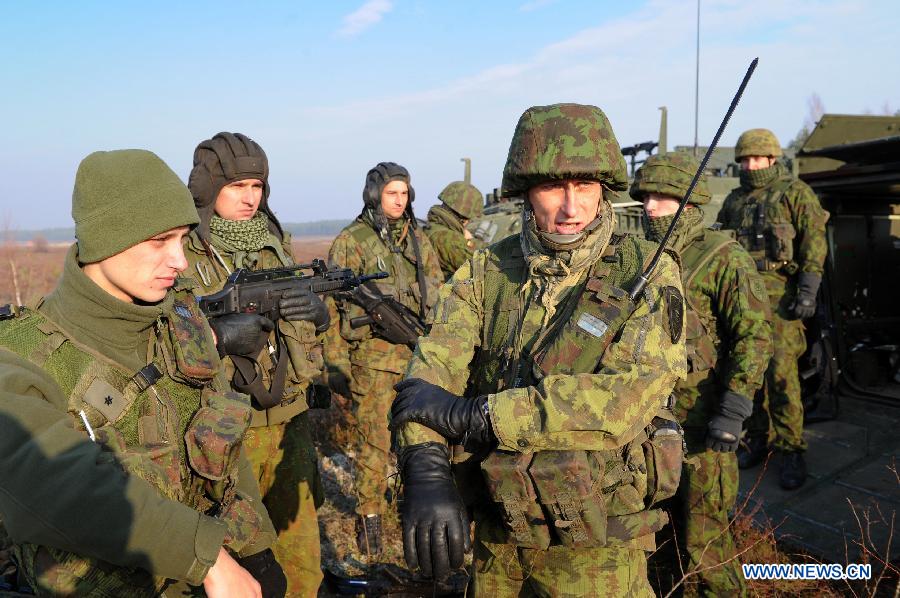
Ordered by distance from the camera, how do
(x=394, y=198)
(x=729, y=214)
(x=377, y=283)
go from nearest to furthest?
(x=377, y=283) → (x=394, y=198) → (x=729, y=214)

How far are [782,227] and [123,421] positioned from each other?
557 cm

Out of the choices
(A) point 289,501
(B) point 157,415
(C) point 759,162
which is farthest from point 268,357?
(C) point 759,162

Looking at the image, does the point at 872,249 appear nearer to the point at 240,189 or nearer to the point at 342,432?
the point at 342,432

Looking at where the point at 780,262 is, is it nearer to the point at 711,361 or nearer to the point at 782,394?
the point at 782,394

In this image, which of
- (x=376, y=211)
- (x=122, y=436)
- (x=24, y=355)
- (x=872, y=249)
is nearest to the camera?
(x=24, y=355)

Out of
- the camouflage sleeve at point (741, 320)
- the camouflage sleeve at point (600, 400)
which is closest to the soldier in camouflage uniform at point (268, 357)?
the camouflage sleeve at point (600, 400)

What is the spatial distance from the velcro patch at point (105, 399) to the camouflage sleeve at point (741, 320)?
2987mm

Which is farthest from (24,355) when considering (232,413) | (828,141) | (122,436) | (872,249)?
(872,249)

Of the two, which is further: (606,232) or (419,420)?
(606,232)

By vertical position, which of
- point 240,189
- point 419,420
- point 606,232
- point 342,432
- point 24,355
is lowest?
point 342,432

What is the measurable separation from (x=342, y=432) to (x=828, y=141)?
230 inches

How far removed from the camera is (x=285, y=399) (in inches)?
135

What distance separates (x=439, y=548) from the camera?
75.9 inches

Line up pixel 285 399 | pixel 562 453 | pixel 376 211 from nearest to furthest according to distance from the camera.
Answer: pixel 562 453, pixel 285 399, pixel 376 211
